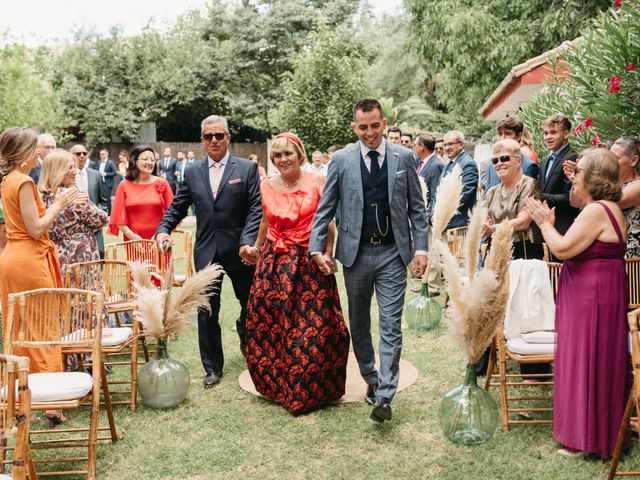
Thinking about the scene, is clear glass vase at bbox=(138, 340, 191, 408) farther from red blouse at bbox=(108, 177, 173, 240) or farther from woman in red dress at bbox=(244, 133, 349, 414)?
red blouse at bbox=(108, 177, 173, 240)

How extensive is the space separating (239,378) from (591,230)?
346cm

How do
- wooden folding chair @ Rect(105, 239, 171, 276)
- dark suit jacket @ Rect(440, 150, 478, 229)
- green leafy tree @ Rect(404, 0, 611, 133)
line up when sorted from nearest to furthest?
1. wooden folding chair @ Rect(105, 239, 171, 276)
2. dark suit jacket @ Rect(440, 150, 478, 229)
3. green leafy tree @ Rect(404, 0, 611, 133)

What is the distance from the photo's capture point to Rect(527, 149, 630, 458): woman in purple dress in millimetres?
4164

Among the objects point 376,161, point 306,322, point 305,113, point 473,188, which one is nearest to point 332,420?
point 306,322

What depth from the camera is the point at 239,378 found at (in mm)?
6176

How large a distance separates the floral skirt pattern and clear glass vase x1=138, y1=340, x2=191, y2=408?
0.65m

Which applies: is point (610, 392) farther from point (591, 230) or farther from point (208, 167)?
point (208, 167)

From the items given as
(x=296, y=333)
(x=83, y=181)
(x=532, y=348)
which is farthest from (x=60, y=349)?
(x=83, y=181)

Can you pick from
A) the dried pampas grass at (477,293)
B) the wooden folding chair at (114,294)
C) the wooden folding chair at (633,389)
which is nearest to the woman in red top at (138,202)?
the wooden folding chair at (114,294)

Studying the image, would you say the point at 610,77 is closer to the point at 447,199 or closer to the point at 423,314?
the point at 447,199

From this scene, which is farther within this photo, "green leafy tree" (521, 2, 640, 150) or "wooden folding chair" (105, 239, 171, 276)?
"wooden folding chair" (105, 239, 171, 276)

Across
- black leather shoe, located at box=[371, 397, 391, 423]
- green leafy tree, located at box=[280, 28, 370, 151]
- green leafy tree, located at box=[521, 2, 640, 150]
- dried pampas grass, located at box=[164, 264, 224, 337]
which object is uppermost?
green leafy tree, located at box=[280, 28, 370, 151]

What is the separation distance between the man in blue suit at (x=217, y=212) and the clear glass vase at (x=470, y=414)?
2.25m

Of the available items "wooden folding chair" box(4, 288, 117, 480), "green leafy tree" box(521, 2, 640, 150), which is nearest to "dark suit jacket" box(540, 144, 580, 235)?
"green leafy tree" box(521, 2, 640, 150)
